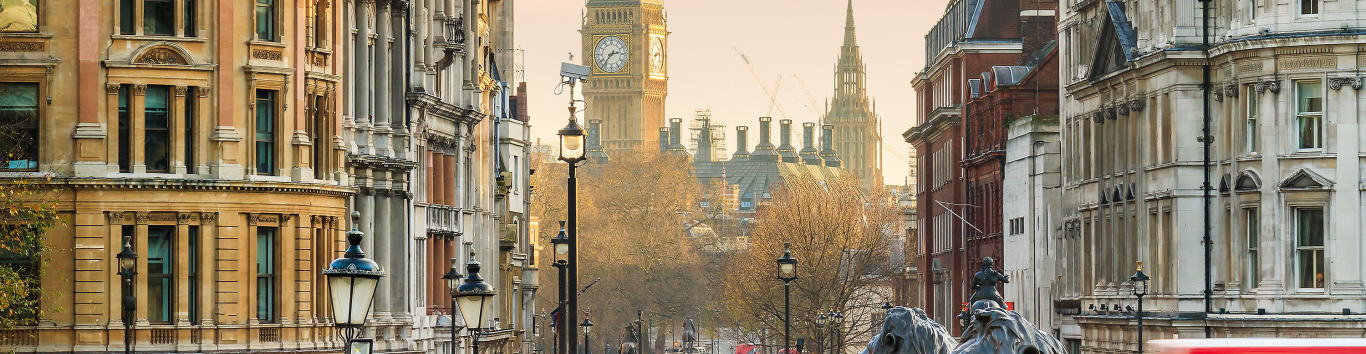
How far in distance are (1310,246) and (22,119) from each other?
26.5m

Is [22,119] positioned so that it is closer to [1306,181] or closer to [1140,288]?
[1140,288]

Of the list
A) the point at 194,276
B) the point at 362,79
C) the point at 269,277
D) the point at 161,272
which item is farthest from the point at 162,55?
the point at 362,79

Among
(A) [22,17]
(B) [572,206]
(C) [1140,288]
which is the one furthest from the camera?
(C) [1140,288]

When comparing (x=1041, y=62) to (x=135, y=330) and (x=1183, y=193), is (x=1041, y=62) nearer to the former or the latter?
(x=1183, y=193)

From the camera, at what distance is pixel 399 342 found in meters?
54.0

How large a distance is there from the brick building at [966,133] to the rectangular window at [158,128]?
41.6 metres

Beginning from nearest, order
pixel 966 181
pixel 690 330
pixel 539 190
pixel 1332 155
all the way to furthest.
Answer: pixel 1332 155, pixel 966 181, pixel 539 190, pixel 690 330

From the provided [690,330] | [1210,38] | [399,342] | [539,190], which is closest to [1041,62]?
[1210,38]

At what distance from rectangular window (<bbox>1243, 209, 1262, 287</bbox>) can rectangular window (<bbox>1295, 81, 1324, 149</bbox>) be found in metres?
2.07

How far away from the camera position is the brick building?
86.9m

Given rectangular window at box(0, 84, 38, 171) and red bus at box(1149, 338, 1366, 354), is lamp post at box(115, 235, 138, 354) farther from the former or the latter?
red bus at box(1149, 338, 1366, 354)

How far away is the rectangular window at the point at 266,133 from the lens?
46000 millimetres

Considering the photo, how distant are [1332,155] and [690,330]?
121 meters

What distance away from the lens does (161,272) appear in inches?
1759
